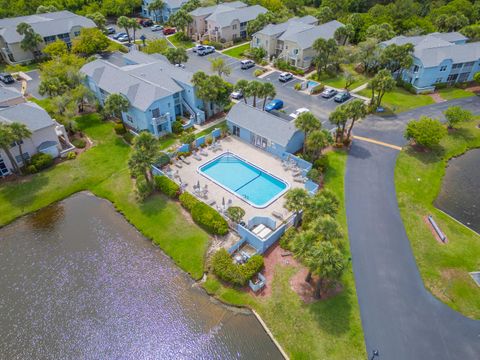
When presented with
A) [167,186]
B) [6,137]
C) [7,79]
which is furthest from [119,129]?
[7,79]

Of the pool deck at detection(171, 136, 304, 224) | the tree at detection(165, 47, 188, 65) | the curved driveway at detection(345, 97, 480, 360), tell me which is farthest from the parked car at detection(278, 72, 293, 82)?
the curved driveway at detection(345, 97, 480, 360)

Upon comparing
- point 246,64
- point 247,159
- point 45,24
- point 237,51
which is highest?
point 45,24

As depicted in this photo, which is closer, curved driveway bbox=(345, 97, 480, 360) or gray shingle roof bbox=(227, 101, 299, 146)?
curved driveway bbox=(345, 97, 480, 360)

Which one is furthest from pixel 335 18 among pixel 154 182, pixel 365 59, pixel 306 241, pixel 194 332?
pixel 194 332

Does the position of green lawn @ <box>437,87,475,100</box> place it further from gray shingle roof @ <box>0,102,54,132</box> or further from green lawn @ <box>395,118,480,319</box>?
gray shingle roof @ <box>0,102,54,132</box>

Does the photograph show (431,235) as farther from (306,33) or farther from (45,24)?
(45,24)

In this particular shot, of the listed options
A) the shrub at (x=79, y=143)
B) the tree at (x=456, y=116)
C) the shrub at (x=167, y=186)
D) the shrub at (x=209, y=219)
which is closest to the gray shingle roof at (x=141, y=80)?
the shrub at (x=79, y=143)

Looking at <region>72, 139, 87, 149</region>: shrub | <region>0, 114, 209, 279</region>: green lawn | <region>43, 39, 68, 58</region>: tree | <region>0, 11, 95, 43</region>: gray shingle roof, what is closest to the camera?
<region>0, 114, 209, 279</region>: green lawn
